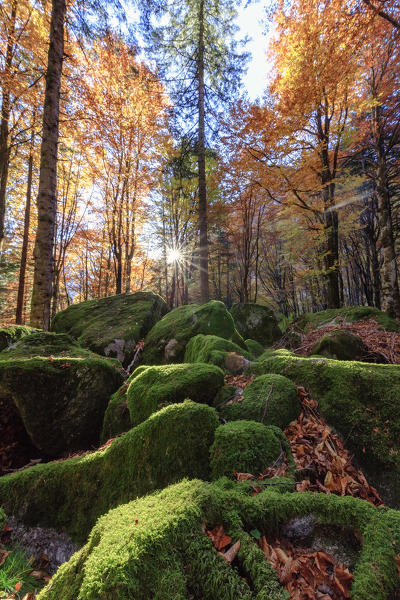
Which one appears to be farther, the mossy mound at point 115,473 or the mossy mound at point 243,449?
the mossy mound at point 115,473

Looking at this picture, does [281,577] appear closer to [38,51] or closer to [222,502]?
[222,502]

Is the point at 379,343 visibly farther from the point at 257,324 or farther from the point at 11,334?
the point at 11,334

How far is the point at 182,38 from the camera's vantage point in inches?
473

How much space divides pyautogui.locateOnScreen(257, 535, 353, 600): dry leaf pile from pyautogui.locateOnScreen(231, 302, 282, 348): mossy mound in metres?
10.2

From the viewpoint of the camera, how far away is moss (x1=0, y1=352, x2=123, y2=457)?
380 cm

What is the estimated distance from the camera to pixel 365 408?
250cm

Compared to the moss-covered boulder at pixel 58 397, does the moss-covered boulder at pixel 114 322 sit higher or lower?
higher

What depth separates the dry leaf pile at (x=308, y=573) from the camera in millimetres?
1125

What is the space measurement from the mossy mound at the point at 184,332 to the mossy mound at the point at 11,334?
9.19ft

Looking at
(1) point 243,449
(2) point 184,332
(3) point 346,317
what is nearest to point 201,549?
(1) point 243,449

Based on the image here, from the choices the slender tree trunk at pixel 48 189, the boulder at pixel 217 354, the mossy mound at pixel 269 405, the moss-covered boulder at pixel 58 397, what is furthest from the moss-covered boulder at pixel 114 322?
the mossy mound at pixel 269 405

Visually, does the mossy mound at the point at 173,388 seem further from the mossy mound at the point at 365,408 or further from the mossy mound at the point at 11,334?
the mossy mound at the point at 11,334

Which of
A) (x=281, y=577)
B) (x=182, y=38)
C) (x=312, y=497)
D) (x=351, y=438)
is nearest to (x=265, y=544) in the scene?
(x=281, y=577)

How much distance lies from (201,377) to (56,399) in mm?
2485
